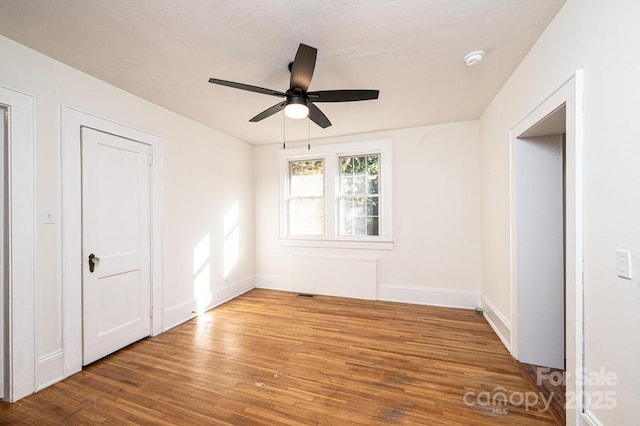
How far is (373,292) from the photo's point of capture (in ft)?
13.3

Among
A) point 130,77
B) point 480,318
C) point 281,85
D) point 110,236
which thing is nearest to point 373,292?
point 480,318

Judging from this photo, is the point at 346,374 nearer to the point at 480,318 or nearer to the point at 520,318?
the point at 520,318

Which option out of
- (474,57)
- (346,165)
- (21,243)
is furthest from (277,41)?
(346,165)

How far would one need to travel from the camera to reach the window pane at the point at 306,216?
456cm

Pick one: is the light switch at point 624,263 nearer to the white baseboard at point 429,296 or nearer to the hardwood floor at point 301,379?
the hardwood floor at point 301,379

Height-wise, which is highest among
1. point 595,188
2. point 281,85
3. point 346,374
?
point 281,85

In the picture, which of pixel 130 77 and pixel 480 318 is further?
pixel 480 318

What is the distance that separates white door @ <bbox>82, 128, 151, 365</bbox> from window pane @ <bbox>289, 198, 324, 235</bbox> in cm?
232

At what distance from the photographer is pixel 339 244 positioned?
432 centimetres

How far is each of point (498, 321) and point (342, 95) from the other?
293 cm

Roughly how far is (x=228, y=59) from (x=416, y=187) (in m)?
3.02

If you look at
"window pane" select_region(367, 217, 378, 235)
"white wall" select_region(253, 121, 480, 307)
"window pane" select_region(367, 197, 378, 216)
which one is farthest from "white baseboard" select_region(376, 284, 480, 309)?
"window pane" select_region(367, 197, 378, 216)

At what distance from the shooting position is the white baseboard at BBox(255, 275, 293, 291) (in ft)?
15.2

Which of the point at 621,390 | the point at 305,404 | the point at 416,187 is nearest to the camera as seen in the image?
the point at 621,390
